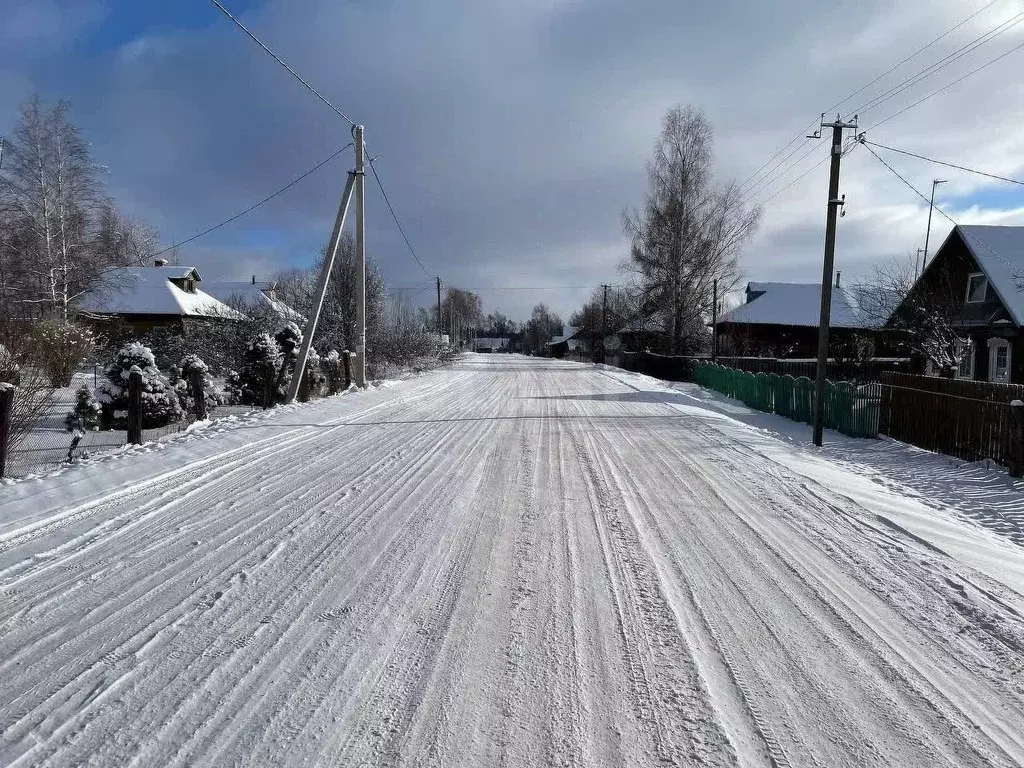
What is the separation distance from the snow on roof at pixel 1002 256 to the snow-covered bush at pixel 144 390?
28.0m

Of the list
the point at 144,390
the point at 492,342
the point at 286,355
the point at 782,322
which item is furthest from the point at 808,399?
the point at 492,342

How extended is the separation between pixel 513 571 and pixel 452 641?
1130 mm

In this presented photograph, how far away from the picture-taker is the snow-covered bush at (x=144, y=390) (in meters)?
14.2

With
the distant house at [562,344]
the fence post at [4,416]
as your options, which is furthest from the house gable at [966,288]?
the distant house at [562,344]

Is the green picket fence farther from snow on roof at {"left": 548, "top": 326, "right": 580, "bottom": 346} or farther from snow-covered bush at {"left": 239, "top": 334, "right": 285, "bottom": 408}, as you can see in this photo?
snow on roof at {"left": 548, "top": 326, "right": 580, "bottom": 346}

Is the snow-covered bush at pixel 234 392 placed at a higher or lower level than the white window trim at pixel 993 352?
lower

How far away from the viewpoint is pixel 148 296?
1593 inches

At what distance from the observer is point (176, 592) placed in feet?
13.5

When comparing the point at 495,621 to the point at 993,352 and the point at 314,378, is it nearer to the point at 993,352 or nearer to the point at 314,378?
the point at 314,378

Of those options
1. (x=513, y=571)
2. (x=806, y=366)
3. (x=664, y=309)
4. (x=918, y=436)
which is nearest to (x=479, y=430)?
(x=513, y=571)

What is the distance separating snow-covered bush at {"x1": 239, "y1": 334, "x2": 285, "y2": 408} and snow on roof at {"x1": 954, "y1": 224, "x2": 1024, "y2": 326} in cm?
2565

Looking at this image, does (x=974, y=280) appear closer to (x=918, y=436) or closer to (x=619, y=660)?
(x=918, y=436)

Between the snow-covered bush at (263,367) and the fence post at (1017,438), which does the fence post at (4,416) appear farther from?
the fence post at (1017,438)

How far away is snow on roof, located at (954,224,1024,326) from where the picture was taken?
25438 millimetres
